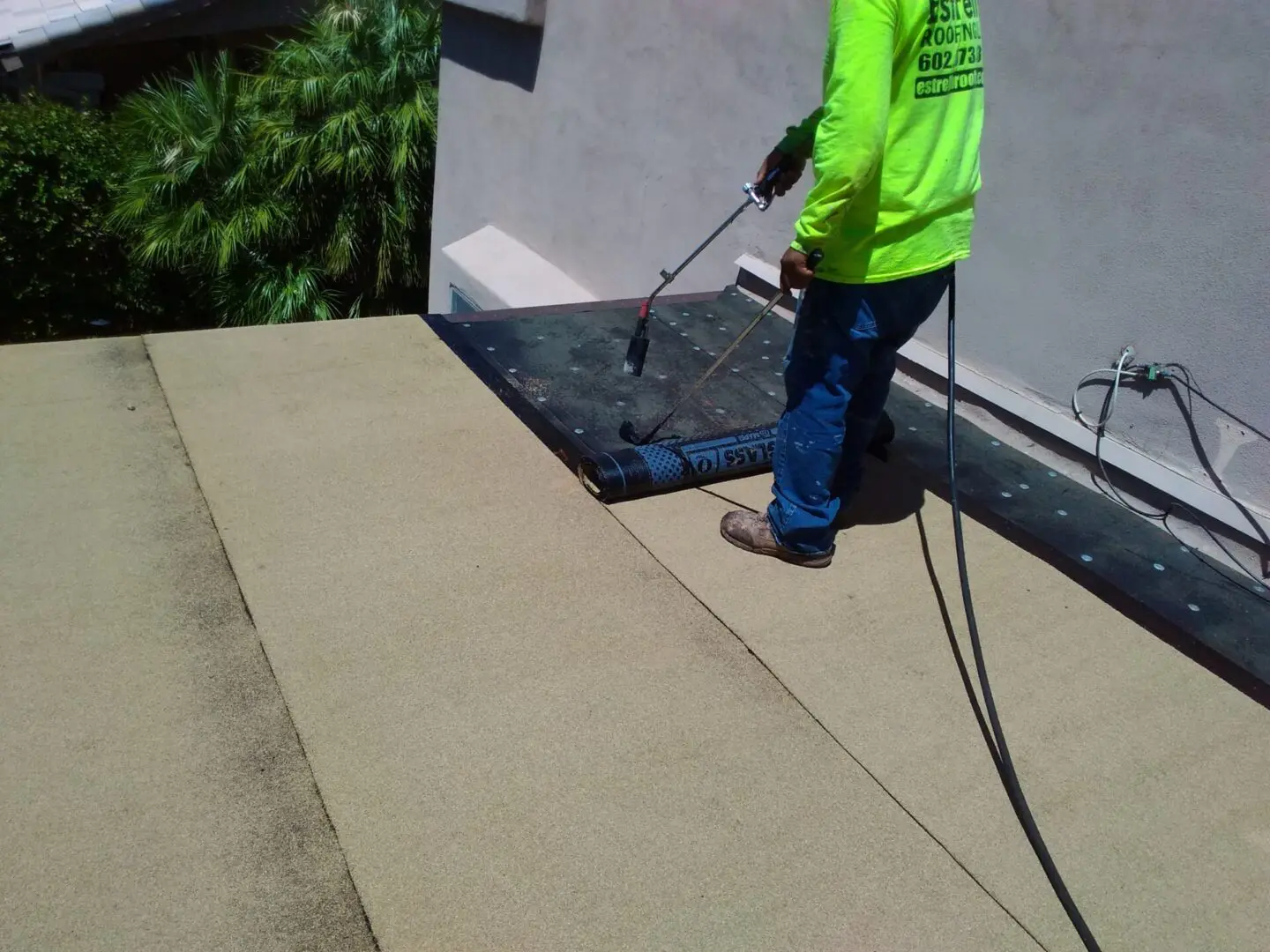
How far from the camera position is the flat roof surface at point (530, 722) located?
81.5 inches

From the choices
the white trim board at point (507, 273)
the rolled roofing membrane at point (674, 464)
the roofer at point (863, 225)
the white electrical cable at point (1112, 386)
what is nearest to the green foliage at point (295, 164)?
the white trim board at point (507, 273)

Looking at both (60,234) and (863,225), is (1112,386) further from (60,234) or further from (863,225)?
(60,234)

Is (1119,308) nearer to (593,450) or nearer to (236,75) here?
(593,450)

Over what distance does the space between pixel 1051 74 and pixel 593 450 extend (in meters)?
2.09

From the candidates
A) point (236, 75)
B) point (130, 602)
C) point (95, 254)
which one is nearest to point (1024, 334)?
point (130, 602)

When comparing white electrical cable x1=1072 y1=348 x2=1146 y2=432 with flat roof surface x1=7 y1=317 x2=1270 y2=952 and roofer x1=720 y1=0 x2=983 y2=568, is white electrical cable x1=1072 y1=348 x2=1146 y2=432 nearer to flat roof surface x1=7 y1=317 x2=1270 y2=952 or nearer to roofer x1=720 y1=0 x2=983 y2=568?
flat roof surface x1=7 y1=317 x2=1270 y2=952

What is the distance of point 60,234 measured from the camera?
29.4 ft

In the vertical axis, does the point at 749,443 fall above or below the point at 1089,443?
below

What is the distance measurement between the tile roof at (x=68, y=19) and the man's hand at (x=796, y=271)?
1154 cm

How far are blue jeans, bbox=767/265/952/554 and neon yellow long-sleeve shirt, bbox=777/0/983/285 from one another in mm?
86

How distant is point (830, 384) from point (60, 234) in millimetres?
8184

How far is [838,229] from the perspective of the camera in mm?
2775

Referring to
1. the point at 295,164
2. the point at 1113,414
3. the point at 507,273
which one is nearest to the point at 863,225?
the point at 1113,414

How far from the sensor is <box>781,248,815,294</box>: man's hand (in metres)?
2.80
